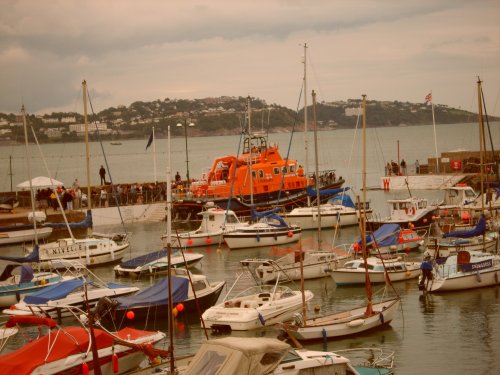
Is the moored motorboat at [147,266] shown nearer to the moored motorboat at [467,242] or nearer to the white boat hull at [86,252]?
the white boat hull at [86,252]

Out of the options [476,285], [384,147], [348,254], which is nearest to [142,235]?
[348,254]

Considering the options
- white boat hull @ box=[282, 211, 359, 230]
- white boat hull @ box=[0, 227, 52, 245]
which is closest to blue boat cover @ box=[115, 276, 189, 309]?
white boat hull @ box=[0, 227, 52, 245]

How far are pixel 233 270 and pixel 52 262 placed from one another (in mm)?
7441

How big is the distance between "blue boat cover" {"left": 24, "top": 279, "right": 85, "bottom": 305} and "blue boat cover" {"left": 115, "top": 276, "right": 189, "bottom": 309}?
1.40 metres

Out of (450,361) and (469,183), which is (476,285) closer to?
(450,361)

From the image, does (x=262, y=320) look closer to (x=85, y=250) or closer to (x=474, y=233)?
(x=474, y=233)

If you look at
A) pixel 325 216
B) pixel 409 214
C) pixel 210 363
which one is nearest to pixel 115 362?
pixel 210 363

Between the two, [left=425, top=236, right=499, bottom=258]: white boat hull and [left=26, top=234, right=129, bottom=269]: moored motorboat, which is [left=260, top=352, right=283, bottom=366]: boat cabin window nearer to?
[left=425, top=236, right=499, bottom=258]: white boat hull

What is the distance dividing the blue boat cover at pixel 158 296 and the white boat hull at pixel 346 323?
428 cm

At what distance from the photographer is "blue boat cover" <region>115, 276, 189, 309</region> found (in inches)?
1006

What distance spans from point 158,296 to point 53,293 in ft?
10.1

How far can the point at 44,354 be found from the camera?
1848 cm

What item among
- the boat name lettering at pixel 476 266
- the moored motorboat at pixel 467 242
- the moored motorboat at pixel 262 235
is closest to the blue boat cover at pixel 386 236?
the moored motorboat at pixel 467 242

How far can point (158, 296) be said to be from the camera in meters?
25.6
